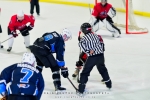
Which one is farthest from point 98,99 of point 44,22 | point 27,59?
point 44,22

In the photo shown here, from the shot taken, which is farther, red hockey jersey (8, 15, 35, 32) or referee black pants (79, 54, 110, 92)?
red hockey jersey (8, 15, 35, 32)

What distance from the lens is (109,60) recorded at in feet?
20.2

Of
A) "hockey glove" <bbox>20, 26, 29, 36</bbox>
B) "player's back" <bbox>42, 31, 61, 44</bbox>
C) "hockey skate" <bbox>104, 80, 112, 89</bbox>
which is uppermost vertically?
"player's back" <bbox>42, 31, 61, 44</bbox>

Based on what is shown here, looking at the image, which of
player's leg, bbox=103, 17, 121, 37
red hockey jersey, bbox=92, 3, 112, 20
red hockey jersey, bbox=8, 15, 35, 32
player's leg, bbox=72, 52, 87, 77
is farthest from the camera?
player's leg, bbox=103, 17, 121, 37

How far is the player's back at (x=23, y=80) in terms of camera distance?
3189 millimetres

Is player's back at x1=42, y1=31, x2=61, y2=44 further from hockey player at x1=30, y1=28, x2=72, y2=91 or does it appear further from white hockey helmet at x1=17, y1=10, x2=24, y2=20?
white hockey helmet at x1=17, y1=10, x2=24, y2=20

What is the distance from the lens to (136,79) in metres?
5.26

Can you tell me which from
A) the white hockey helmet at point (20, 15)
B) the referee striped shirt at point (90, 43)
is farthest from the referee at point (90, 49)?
the white hockey helmet at point (20, 15)

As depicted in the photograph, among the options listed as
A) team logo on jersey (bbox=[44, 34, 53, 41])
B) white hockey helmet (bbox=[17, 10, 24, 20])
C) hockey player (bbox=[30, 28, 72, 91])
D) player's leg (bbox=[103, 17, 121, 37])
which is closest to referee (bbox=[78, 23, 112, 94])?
hockey player (bbox=[30, 28, 72, 91])

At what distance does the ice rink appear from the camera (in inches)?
187

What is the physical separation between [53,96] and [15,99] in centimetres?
151

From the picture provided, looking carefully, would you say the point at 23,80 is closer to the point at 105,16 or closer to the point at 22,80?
the point at 22,80

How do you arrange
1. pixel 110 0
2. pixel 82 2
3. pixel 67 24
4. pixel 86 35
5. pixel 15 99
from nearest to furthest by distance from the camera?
pixel 15 99 < pixel 86 35 < pixel 110 0 < pixel 67 24 < pixel 82 2

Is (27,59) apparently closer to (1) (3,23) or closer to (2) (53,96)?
(2) (53,96)
